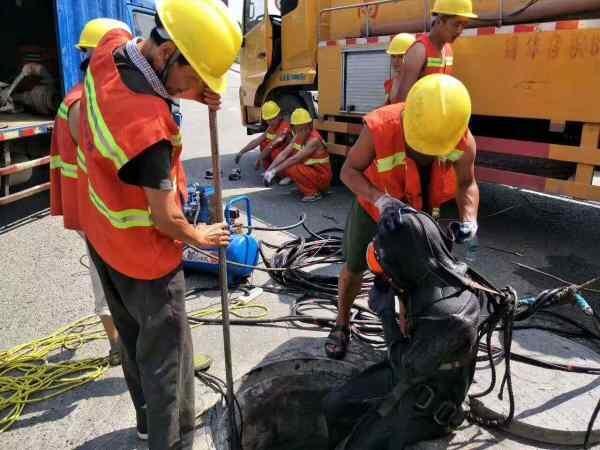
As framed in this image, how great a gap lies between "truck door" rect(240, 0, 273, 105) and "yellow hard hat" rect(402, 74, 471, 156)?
6056 mm

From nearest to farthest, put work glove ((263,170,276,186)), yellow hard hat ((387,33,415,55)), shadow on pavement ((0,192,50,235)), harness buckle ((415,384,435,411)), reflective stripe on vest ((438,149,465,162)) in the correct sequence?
harness buckle ((415,384,435,411))
reflective stripe on vest ((438,149,465,162))
yellow hard hat ((387,33,415,55))
shadow on pavement ((0,192,50,235))
work glove ((263,170,276,186))

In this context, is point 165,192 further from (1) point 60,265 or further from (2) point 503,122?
(2) point 503,122

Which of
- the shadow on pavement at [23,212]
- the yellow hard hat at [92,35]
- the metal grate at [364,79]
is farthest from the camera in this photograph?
the metal grate at [364,79]

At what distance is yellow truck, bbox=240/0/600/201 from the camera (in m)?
4.27

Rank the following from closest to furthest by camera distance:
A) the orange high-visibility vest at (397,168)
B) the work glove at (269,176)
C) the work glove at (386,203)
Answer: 1. the work glove at (386,203)
2. the orange high-visibility vest at (397,168)
3. the work glove at (269,176)

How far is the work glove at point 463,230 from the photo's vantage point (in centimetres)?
274

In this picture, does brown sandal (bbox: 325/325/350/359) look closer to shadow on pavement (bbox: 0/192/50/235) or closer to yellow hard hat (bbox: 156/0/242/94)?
yellow hard hat (bbox: 156/0/242/94)

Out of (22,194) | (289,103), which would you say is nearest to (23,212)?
(22,194)

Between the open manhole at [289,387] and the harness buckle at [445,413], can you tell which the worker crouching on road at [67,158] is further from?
the harness buckle at [445,413]

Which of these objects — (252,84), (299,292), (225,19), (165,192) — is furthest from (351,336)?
(252,84)

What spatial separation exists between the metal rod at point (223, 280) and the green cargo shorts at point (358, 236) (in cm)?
87

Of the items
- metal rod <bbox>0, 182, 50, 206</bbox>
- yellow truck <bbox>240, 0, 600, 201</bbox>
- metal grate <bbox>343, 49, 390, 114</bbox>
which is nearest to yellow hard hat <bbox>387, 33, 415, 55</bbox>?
yellow truck <bbox>240, 0, 600, 201</bbox>

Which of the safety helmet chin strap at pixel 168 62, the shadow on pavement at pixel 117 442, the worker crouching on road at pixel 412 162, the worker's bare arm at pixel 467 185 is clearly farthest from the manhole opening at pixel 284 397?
the safety helmet chin strap at pixel 168 62

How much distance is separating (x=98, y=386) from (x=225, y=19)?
7.20 ft
